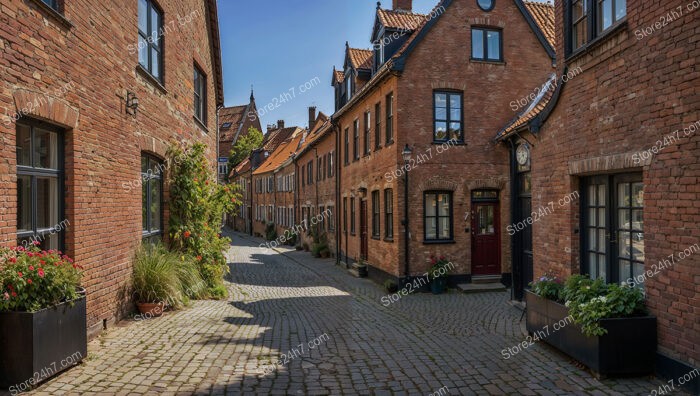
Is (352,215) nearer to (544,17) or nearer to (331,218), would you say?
(331,218)

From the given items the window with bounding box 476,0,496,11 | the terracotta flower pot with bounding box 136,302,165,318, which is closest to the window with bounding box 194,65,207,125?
the terracotta flower pot with bounding box 136,302,165,318

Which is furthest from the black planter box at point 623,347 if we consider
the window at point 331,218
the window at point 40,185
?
the window at point 331,218

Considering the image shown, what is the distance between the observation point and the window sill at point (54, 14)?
5.96 metres

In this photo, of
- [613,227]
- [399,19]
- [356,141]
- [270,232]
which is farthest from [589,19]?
[270,232]

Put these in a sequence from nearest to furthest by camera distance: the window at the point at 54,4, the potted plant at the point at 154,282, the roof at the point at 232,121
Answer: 1. the window at the point at 54,4
2. the potted plant at the point at 154,282
3. the roof at the point at 232,121

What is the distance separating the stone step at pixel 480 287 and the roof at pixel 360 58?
29.6ft

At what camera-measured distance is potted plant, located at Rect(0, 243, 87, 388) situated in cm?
502

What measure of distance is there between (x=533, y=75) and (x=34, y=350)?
1472 cm

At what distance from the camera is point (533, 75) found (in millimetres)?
15734

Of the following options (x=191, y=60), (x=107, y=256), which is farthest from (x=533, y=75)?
(x=107, y=256)

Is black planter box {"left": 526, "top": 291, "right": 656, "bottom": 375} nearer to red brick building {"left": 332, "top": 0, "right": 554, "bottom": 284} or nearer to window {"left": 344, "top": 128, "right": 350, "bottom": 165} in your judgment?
red brick building {"left": 332, "top": 0, "right": 554, "bottom": 284}

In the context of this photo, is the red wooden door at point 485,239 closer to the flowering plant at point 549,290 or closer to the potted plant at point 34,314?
the flowering plant at point 549,290

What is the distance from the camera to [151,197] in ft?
35.5

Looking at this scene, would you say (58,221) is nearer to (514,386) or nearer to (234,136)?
(514,386)
